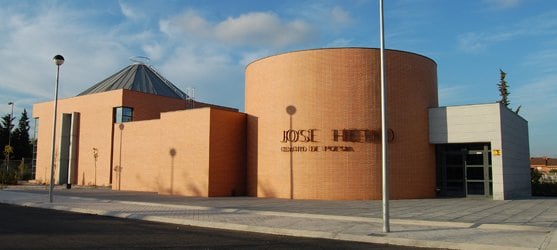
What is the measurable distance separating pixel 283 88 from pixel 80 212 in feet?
37.8

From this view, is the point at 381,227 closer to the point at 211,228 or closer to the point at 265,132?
the point at 211,228

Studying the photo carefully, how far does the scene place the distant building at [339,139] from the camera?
949 inches

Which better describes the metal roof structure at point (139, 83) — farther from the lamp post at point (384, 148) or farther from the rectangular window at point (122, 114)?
the lamp post at point (384, 148)

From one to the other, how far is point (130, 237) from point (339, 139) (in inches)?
552

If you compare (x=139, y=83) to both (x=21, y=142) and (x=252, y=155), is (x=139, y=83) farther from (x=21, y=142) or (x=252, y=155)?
(x=21, y=142)

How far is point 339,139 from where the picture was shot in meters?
24.1

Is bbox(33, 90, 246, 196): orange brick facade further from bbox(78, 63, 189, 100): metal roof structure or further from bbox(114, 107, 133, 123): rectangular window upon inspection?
bbox(78, 63, 189, 100): metal roof structure

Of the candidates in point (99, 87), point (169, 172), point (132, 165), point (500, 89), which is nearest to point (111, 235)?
point (169, 172)

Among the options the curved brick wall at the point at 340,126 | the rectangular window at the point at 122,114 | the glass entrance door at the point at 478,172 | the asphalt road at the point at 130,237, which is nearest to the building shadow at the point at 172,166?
the curved brick wall at the point at 340,126

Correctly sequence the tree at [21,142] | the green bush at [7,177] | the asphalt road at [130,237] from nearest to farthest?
1. the asphalt road at [130,237]
2. the green bush at [7,177]
3. the tree at [21,142]

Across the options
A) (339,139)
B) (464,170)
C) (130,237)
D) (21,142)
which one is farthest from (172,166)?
(21,142)

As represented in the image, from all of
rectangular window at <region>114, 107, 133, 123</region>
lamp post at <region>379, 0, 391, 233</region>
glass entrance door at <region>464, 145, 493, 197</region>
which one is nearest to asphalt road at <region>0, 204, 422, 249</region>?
lamp post at <region>379, 0, 391, 233</region>

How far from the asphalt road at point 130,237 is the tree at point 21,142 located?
64.6m

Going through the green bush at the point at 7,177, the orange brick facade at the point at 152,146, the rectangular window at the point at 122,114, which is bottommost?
the green bush at the point at 7,177
